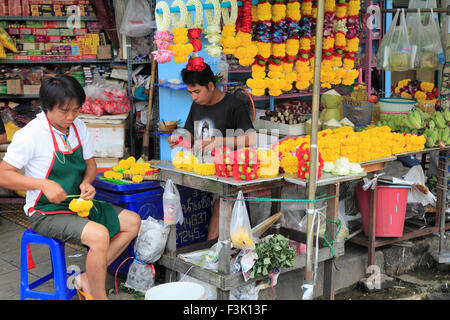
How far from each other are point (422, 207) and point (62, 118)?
3.62 meters

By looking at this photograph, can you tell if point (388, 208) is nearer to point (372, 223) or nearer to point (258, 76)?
point (372, 223)

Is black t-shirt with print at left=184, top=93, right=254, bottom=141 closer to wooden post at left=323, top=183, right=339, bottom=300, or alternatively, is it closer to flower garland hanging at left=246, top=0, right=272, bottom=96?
flower garland hanging at left=246, top=0, right=272, bottom=96

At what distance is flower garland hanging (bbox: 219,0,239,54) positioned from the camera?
413cm

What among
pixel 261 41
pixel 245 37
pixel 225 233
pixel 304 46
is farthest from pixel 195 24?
pixel 225 233

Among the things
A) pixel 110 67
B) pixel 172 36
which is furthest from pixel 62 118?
pixel 110 67

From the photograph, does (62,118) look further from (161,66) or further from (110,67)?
(110,67)

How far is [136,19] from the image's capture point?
682 centimetres

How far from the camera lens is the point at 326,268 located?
13.9ft

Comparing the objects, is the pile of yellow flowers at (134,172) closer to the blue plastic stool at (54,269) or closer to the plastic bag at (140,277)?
the plastic bag at (140,277)

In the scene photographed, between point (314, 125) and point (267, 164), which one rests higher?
point (314, 125)

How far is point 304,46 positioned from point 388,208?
62.9 inches

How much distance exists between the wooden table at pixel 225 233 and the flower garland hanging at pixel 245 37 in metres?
1.02

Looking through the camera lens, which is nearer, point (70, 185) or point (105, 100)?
point (70, 185)

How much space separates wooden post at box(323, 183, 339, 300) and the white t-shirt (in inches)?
78.1
